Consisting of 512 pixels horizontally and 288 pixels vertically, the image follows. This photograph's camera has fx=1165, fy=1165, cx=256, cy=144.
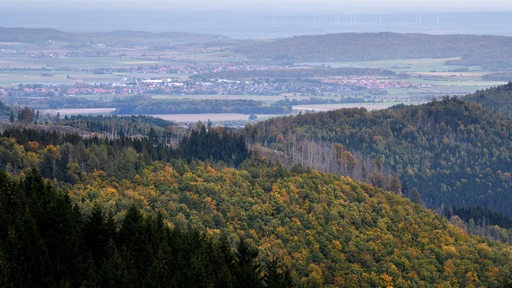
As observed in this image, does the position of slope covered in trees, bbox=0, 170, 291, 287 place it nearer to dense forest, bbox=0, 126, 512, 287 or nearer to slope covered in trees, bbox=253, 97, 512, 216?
dense forest, bbox=0, 126, 512, 287

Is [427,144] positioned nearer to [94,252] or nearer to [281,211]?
[281,211]

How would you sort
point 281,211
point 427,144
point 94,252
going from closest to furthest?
point 94,252, point 281,211, point 427,144

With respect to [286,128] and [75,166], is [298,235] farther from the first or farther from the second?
[286,128]

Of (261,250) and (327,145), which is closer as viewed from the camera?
(261,250)

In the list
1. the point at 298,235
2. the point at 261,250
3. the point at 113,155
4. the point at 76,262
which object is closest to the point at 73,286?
the point at 76,262

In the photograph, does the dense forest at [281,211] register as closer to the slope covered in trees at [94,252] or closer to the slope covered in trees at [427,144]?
the slope covered in trees at [94,252]

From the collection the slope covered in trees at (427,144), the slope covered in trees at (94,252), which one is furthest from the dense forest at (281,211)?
the slope covered in trees at (427,144)

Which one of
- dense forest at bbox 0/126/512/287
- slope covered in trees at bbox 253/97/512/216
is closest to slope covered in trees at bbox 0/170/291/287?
dense forest at bbox 0/126/512/287

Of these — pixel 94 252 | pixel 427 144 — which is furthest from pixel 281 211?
pixel 427 144
